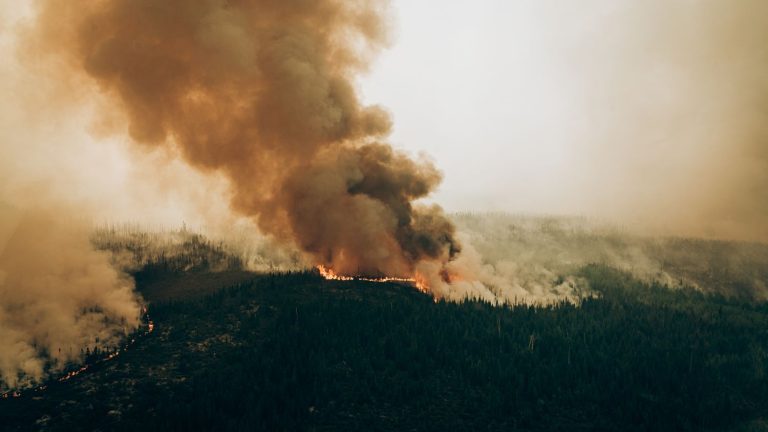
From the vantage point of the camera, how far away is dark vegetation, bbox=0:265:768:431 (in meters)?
93.3

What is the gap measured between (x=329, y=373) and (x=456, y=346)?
37.0m

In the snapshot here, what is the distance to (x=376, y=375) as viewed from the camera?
111250 mm

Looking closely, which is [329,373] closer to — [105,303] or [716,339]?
[105,303]

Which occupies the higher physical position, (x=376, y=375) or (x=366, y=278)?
(x=366, y=278)

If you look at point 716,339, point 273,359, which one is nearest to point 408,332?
point 273,359

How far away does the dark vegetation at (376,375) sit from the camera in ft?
→ 306

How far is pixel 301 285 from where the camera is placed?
140m

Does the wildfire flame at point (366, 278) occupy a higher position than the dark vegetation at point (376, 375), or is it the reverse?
the wildfire flame at point (366, 278)

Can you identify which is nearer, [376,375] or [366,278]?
[376,375]

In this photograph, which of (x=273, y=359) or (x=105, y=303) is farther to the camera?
(x=105, y=303)

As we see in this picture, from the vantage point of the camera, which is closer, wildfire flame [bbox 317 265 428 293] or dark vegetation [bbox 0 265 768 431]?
dark vegetation [bbox 0 265 768 431]

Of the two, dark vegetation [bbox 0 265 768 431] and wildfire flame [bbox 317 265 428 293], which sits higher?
wildfire flame [bbox 317 265 428 293]

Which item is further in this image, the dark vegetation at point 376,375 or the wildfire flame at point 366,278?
the wildfire flame at point 366,278

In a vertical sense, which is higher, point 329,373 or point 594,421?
point 329,373
